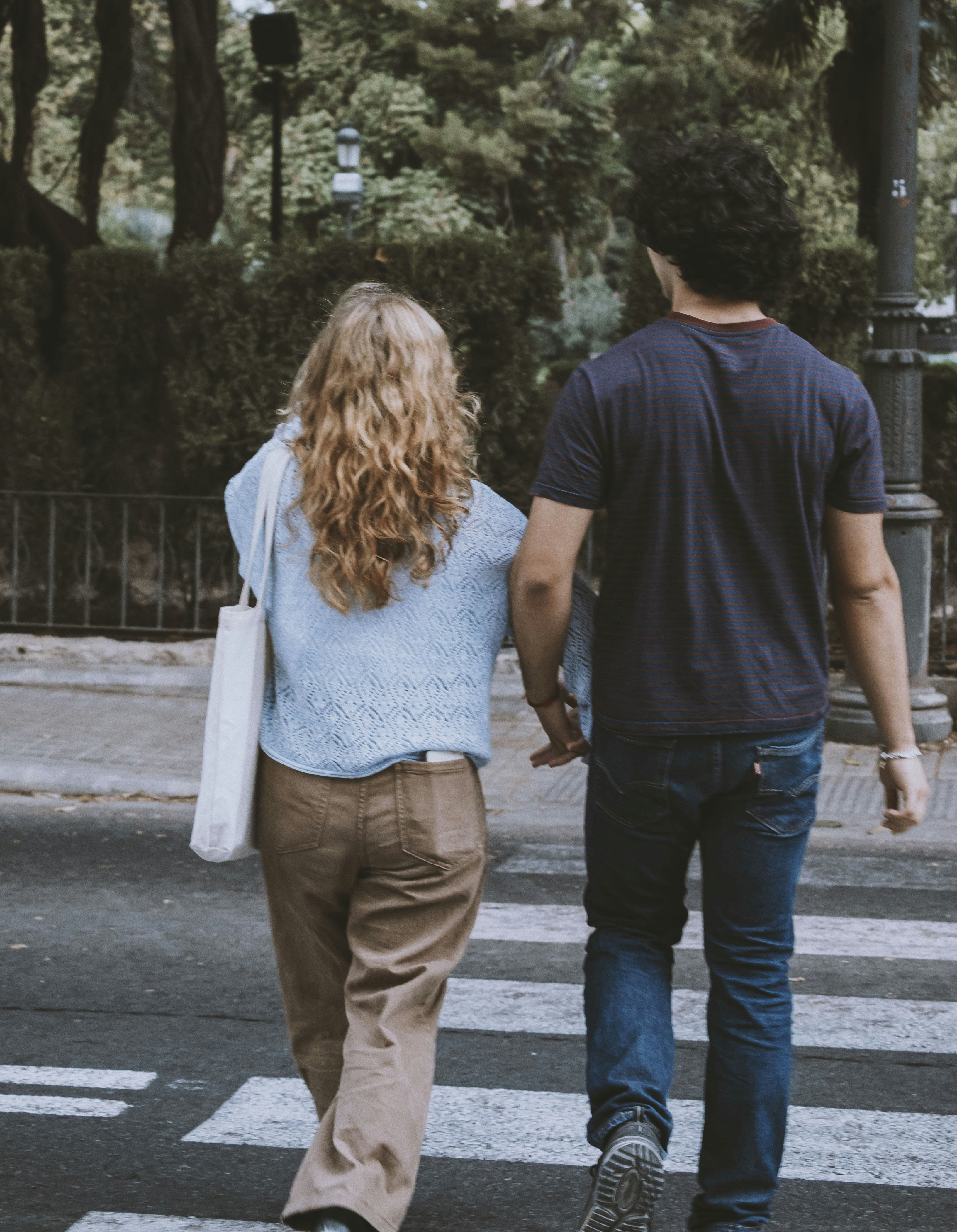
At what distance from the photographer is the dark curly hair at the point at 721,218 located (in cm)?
269

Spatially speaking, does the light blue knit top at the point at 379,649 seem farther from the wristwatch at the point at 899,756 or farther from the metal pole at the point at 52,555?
the metal pole at the point at 52,555

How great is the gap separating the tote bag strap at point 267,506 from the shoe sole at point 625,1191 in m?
1.15

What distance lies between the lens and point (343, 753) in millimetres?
2773

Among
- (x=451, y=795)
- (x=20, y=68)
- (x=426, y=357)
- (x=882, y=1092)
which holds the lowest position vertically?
(x=882, y=1092)

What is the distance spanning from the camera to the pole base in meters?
8.51

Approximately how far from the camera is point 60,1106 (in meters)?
3.79

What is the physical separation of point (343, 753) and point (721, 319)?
39.2 inches

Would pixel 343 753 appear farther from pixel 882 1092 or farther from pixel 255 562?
pixel 882 1092

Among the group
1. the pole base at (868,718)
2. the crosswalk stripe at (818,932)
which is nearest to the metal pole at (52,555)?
the pole base at (868,718)

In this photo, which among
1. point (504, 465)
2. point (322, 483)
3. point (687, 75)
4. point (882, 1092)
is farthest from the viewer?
point (687, 75)

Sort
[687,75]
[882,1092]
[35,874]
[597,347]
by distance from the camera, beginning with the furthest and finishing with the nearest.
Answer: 1. [597,347]
2. [687,75]
3. [35,874]
4. [882,1092]

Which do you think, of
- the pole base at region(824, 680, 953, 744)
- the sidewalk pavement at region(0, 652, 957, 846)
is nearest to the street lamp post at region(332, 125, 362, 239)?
the sidewalk pavement at region(0, 652, 957, 846)

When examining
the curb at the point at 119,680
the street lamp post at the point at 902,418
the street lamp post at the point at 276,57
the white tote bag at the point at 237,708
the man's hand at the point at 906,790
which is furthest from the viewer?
the street lamp post at the point at 276,57

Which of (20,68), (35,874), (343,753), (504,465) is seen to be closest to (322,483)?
(343,753)
